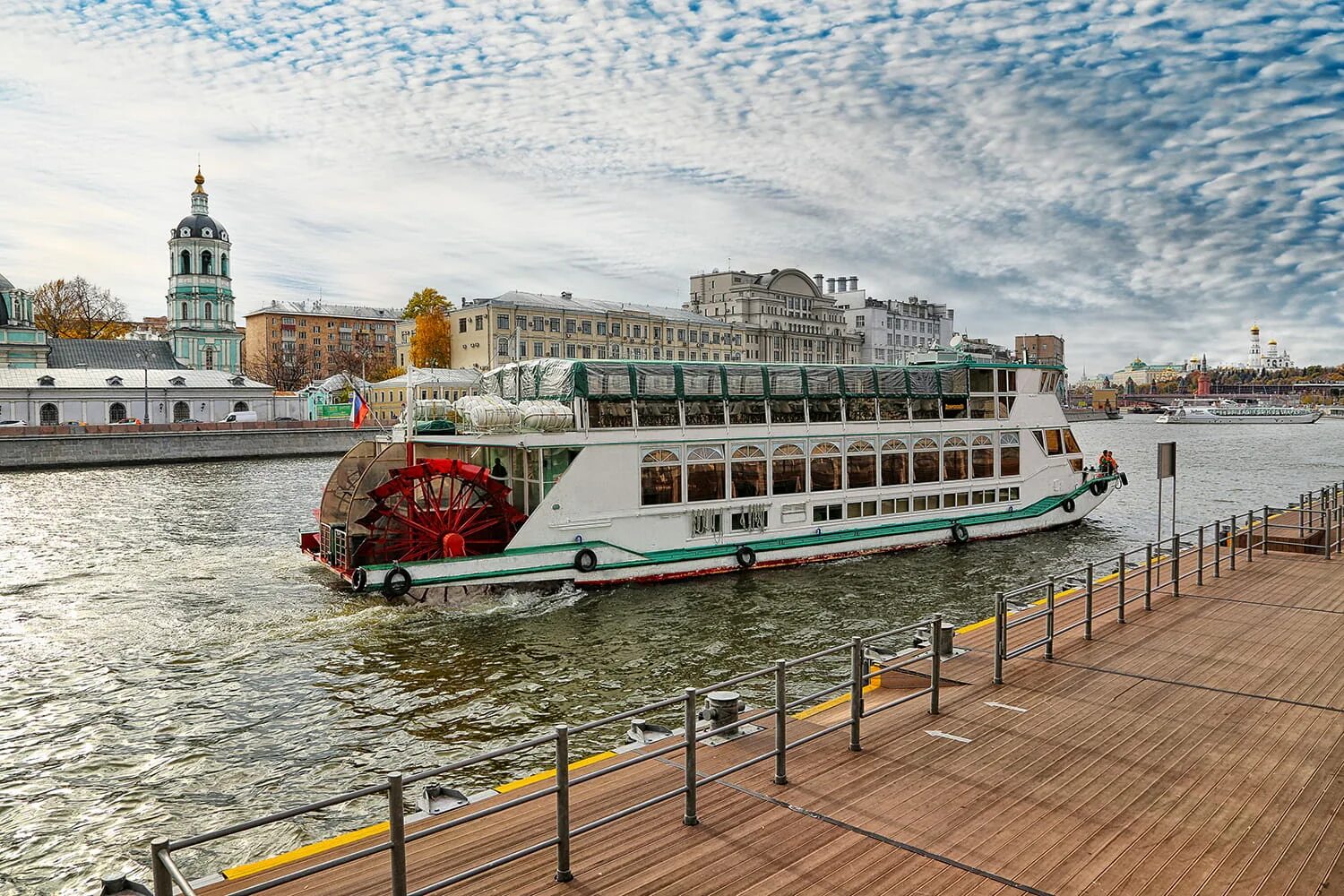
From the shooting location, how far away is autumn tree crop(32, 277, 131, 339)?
10844 centimetres

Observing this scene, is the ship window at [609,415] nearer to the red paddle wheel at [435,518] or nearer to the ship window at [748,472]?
the red paddle wheel at [435,518]

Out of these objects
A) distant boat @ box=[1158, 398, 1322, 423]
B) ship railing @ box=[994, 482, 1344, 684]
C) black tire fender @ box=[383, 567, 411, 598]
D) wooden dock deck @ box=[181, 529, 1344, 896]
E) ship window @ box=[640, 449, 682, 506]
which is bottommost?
black tire fender @ box=[383, 567, 411, 598]

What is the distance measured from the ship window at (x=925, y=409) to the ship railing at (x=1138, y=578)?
786 cm

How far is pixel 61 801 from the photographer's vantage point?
11.7 m

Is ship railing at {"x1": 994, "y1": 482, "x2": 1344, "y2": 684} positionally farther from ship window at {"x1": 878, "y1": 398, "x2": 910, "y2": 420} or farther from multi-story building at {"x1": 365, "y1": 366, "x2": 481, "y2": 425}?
multi-story building at {"x1": 365, "y1": 366, "x2": 481, "y2": 425}

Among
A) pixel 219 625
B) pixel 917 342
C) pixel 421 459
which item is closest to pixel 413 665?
pixel 219 625

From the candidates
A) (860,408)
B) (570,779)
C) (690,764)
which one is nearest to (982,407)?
(860,408)

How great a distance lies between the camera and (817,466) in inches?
1093

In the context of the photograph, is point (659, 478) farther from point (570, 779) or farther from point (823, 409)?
point (570, 779)

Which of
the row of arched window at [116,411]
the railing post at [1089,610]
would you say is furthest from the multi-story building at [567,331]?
the railing post at [1089,610]

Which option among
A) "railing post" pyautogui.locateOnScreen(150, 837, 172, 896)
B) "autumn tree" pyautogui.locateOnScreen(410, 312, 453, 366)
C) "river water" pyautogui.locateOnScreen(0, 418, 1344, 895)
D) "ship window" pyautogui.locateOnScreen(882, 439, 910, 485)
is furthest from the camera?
"autumn tree" pyautogui.locateOnScreen(410, 312, 453, 366)

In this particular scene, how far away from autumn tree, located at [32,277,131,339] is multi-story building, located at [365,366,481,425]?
44.3 metres

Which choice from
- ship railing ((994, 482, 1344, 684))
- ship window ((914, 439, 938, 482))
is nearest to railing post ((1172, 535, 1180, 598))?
ship railing ((994, 482, 1344, 684))

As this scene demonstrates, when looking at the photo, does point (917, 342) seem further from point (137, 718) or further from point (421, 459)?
point (137, 718)
